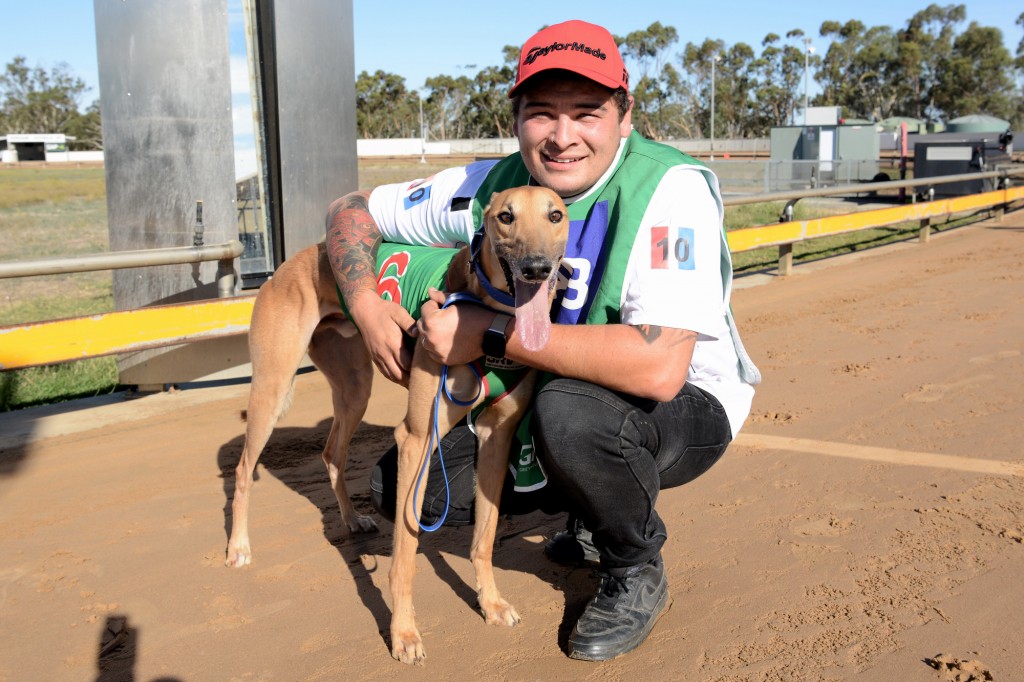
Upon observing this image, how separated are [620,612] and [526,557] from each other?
67cm

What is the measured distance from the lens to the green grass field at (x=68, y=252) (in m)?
5.79

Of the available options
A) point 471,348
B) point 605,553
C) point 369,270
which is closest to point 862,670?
point 605,553

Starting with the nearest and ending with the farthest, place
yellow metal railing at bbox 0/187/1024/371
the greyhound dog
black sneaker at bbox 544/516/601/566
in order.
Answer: the greyhound dog, black sneaker at bbox 544/516/601/566, yellow metal railing at bbox 0/187/1024/371

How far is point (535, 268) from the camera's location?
2188mm

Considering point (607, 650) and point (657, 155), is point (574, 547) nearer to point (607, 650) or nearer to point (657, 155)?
point (607, 650)

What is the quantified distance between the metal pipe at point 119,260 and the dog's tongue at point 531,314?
3044mm

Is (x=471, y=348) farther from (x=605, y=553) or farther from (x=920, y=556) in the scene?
(x=920, y=556)

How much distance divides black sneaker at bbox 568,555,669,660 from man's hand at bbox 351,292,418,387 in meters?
0.87

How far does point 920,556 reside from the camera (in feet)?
9.55

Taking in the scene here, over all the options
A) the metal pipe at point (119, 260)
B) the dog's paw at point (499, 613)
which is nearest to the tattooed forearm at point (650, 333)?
the dog's paw at point (499, 613)

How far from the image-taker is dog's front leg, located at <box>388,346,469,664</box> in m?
2.50

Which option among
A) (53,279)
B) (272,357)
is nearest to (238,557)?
(272,357)

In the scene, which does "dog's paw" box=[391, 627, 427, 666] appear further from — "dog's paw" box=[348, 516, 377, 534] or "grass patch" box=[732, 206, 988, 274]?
"grass patch" box=[732, 206, 988, 274]

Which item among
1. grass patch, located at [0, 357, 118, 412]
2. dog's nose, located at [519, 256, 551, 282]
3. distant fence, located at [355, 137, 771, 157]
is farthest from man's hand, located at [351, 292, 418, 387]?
distant fence, located at [355, 137, 771, 157]
